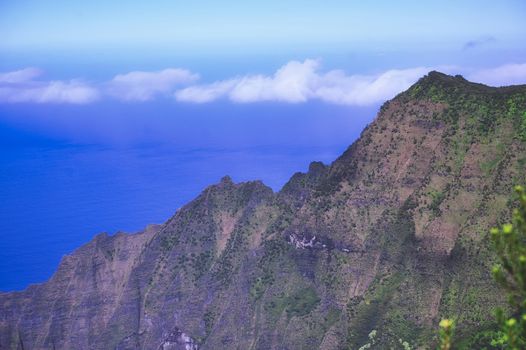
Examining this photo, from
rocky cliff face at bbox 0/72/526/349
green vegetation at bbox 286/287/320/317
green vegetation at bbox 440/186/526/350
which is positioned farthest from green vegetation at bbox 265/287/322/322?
green vegetation at bbox 440/186/526/350

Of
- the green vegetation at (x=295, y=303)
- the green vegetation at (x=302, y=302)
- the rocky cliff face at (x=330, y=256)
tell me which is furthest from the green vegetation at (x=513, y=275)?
the green vegetation at (x=295, y=303)

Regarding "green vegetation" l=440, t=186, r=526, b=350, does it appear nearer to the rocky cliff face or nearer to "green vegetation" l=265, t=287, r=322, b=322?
the rocky cliff face

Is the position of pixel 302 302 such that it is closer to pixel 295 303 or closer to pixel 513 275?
pixel 295 303

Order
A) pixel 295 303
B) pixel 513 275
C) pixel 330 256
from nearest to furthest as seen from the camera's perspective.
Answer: pixel 513 275 < pixel 330 256 < pixel 295 303

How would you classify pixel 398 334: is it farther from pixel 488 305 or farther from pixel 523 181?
pixel 523 181

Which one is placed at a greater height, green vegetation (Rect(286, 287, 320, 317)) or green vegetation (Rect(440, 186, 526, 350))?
green vegetation (Rect(440, 186, 526, 350))

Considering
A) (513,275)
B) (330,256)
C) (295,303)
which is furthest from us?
(295,303)

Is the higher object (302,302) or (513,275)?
(513,275)

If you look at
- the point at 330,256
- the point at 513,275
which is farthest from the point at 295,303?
the point at 513,275

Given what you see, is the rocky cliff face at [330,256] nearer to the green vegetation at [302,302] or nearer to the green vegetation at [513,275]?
the green vegetation at [302,302]

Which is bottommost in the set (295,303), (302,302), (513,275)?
(295,303)
